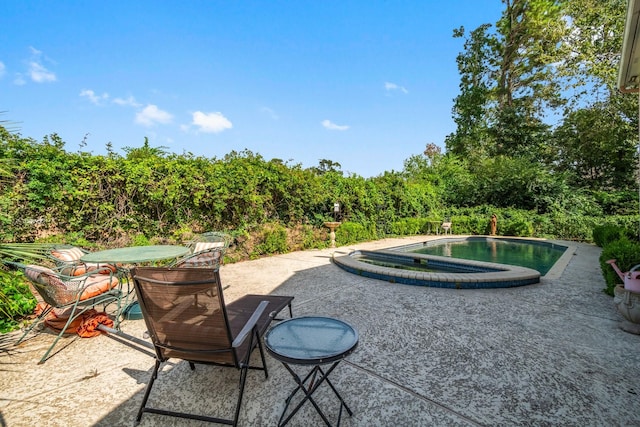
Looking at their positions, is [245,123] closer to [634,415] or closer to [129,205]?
[129,205]

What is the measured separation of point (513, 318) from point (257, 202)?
5989 mm

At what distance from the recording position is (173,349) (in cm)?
192

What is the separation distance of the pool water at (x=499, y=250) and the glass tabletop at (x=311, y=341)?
25.4ft

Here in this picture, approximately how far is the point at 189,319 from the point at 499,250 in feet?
37.1

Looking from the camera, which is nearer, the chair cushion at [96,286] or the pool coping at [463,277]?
the chair cushion at [96,286]

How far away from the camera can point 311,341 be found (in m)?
1.86

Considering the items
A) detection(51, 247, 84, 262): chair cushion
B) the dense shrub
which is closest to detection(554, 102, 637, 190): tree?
the dense shrub

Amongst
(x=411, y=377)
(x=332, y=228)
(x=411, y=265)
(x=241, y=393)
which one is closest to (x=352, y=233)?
(x=332, y=228)

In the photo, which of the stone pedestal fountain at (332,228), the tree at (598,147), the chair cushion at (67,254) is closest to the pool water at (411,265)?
the stone pedestal fountain at (332,228)

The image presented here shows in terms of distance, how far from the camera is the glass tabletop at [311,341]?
5.48ft

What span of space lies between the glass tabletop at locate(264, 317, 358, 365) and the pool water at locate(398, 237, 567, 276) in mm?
7741

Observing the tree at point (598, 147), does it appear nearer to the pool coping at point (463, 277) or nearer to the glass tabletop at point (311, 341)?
the pool coping at point (463, 277)

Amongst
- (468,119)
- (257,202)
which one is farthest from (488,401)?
(468,119)

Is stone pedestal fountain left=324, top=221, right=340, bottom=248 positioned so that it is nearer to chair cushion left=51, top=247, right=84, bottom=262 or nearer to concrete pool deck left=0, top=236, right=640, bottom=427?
concrete pool deck left=0, top=236, right=640, bottom=427
